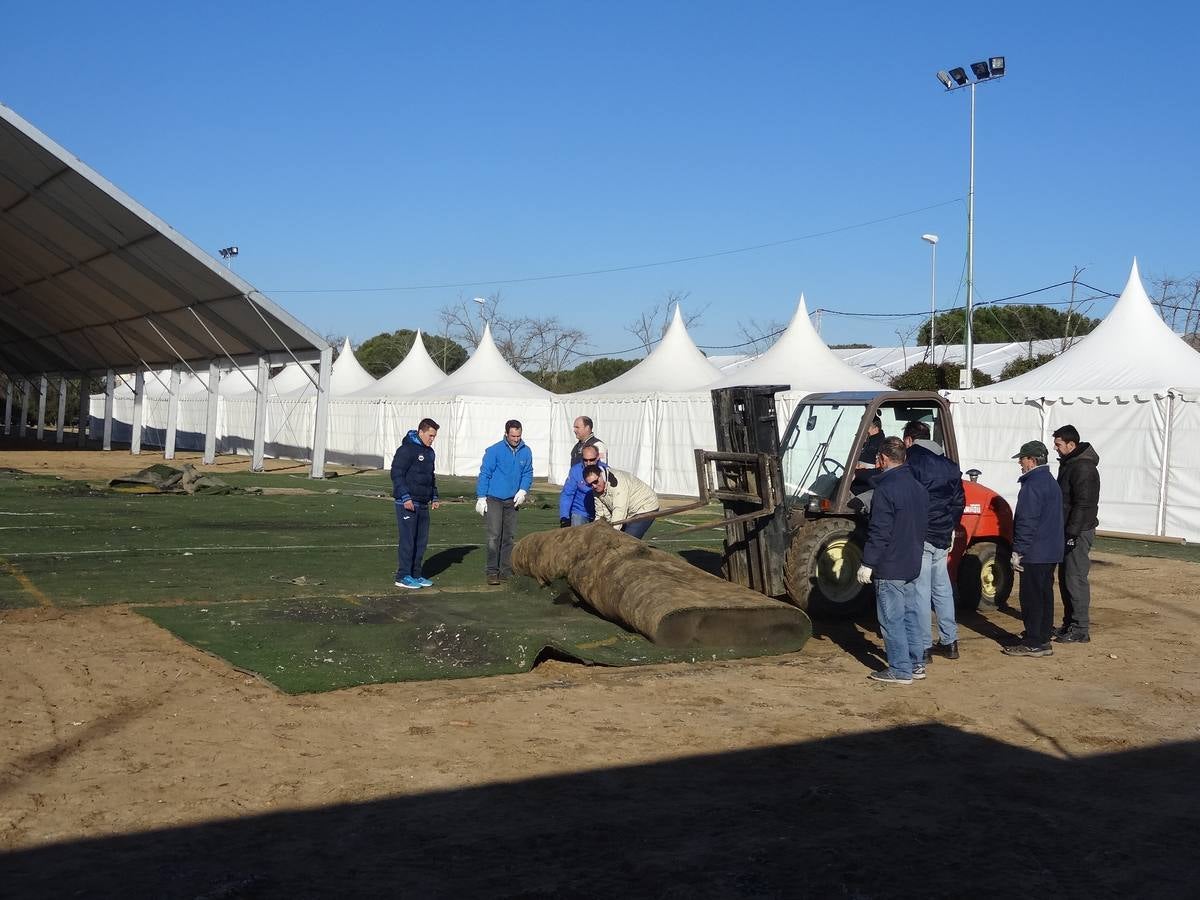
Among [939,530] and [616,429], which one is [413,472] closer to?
[939,530]

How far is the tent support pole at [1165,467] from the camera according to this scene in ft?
65.9

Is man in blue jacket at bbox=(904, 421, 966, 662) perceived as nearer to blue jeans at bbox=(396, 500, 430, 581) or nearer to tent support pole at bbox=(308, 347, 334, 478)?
blue jeans at bbox=(396, 500, 430, 581)

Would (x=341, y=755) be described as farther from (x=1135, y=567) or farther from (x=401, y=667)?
(x=1135, y=567)

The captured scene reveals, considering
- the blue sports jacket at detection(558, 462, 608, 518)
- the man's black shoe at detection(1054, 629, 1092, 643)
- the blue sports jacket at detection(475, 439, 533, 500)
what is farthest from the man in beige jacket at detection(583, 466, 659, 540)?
the man's black shoe at detection(1054, 629, 1092, 643)

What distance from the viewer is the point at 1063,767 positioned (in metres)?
6.77

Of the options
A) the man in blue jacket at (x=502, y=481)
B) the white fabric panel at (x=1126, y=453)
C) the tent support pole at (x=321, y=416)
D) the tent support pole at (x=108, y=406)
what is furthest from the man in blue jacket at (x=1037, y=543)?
the tent support pole at (x=108, y=406)

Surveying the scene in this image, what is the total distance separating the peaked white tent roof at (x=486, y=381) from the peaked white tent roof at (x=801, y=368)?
8.78m

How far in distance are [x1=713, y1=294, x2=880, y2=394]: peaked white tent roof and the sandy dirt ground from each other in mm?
18344

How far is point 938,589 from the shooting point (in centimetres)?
959

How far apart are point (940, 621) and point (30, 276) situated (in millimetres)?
34661

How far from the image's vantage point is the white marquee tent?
790 inches

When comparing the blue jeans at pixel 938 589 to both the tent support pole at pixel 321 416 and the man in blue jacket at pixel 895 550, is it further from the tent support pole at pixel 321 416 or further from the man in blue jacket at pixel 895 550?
the tent support pole at pixel 321 416

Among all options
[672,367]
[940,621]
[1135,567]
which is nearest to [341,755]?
[940,621]

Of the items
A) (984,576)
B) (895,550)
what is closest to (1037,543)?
(895,550)
